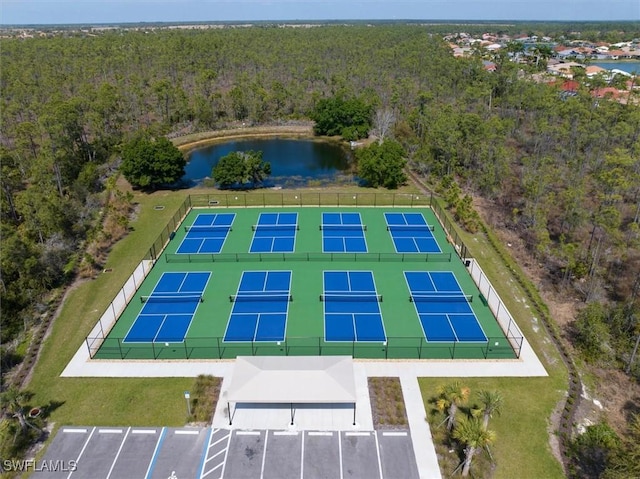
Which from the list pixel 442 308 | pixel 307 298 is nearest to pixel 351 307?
pixel 307 298

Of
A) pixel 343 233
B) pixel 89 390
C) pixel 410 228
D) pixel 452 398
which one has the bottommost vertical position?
pixel 410 228

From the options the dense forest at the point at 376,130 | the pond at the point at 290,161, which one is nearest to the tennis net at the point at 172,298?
the dense forest at the point at 376,130

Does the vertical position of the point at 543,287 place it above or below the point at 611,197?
below

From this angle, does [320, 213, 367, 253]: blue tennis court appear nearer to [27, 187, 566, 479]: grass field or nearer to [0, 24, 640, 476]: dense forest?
[27, 187, 566, 479]: grass field

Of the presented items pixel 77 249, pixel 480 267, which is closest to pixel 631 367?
pixel 480 267

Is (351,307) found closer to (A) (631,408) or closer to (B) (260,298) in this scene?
(B) (260,298)

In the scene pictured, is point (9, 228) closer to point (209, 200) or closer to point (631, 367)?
point (209, 200)
